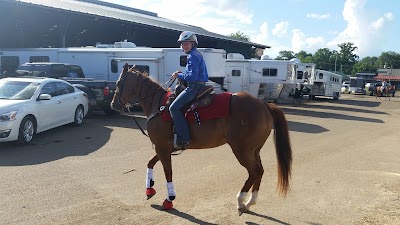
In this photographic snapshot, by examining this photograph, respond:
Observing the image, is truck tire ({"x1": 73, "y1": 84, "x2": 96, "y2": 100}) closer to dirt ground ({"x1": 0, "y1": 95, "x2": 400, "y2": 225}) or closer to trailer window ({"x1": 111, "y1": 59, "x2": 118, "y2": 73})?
dirt ground ({"x1": 0, "y1": 95, "x2": 400, "y2": 225})

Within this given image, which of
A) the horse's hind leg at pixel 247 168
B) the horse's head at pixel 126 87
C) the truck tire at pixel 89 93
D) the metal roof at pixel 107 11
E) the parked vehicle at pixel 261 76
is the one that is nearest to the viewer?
the horse's hind leg at pixel 247 168

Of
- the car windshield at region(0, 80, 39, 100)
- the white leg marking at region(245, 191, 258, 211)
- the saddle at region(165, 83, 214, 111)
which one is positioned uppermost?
the saddle at region(165, 83, 214, 111)

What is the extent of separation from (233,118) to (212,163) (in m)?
3.07

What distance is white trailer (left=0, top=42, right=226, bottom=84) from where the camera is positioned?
18.3 m

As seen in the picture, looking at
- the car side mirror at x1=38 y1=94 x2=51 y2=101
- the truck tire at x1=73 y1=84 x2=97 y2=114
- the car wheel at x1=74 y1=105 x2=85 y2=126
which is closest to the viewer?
the car side mirror at x1=38 y1=94 x2=51 y2=101

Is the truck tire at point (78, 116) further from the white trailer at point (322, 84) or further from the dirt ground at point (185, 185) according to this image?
the white trailer at point (322, 84)

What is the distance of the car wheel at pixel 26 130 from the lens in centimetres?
940

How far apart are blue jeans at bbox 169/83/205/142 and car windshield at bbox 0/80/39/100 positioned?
6421 millimetres

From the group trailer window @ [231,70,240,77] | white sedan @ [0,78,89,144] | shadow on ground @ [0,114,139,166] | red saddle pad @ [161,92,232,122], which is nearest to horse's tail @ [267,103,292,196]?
red saddle pad @ [161,92,232,122]

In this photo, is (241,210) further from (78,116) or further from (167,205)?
(78,116)

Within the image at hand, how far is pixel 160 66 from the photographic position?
18328mm

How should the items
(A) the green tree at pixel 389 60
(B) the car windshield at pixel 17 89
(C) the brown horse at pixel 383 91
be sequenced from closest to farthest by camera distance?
(B) the car windshield at pixel 17 89, (C) the brown horse at pixel 383 91, (A) the green tree at pixel 389 60

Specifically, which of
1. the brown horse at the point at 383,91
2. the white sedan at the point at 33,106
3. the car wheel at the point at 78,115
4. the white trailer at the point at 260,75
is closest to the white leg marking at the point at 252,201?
the white sedan at the point at 33,106

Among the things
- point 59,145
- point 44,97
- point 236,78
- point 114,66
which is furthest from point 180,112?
point 236,78
